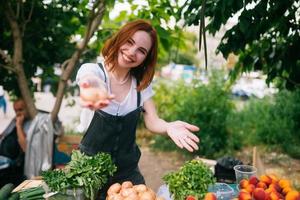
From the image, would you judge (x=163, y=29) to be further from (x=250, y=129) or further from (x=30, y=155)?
(x=250, y=129)

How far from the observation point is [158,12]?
3.65m

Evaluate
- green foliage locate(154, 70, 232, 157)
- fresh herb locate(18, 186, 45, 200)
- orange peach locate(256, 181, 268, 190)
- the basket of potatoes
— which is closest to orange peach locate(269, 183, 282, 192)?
orange peach locate(256, 181, 268, 190)

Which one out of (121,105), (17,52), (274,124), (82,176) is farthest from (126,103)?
(274,124)

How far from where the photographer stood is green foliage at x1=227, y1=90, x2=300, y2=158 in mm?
7012

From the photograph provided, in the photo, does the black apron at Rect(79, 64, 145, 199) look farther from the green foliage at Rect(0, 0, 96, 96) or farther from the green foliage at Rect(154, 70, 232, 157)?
the green foliage at Rect(154, 70, 232, 157)

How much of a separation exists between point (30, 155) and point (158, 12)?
190cm

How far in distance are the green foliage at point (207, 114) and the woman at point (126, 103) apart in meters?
4.40

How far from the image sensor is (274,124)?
7262 millimetres

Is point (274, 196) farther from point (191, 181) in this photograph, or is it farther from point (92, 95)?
point (92, 95)

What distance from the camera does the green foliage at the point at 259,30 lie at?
88.8 inches

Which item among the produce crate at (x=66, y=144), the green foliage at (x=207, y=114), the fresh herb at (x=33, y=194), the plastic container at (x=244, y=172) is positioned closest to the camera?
the fresh herb at (x=33, y=194)

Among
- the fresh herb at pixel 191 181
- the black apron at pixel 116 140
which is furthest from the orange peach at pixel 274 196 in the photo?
the black apron at pixel 116 140

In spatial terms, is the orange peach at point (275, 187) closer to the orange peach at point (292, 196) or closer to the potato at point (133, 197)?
the orange peach at point (292, 196)

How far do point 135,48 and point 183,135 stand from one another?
49 centimetres
